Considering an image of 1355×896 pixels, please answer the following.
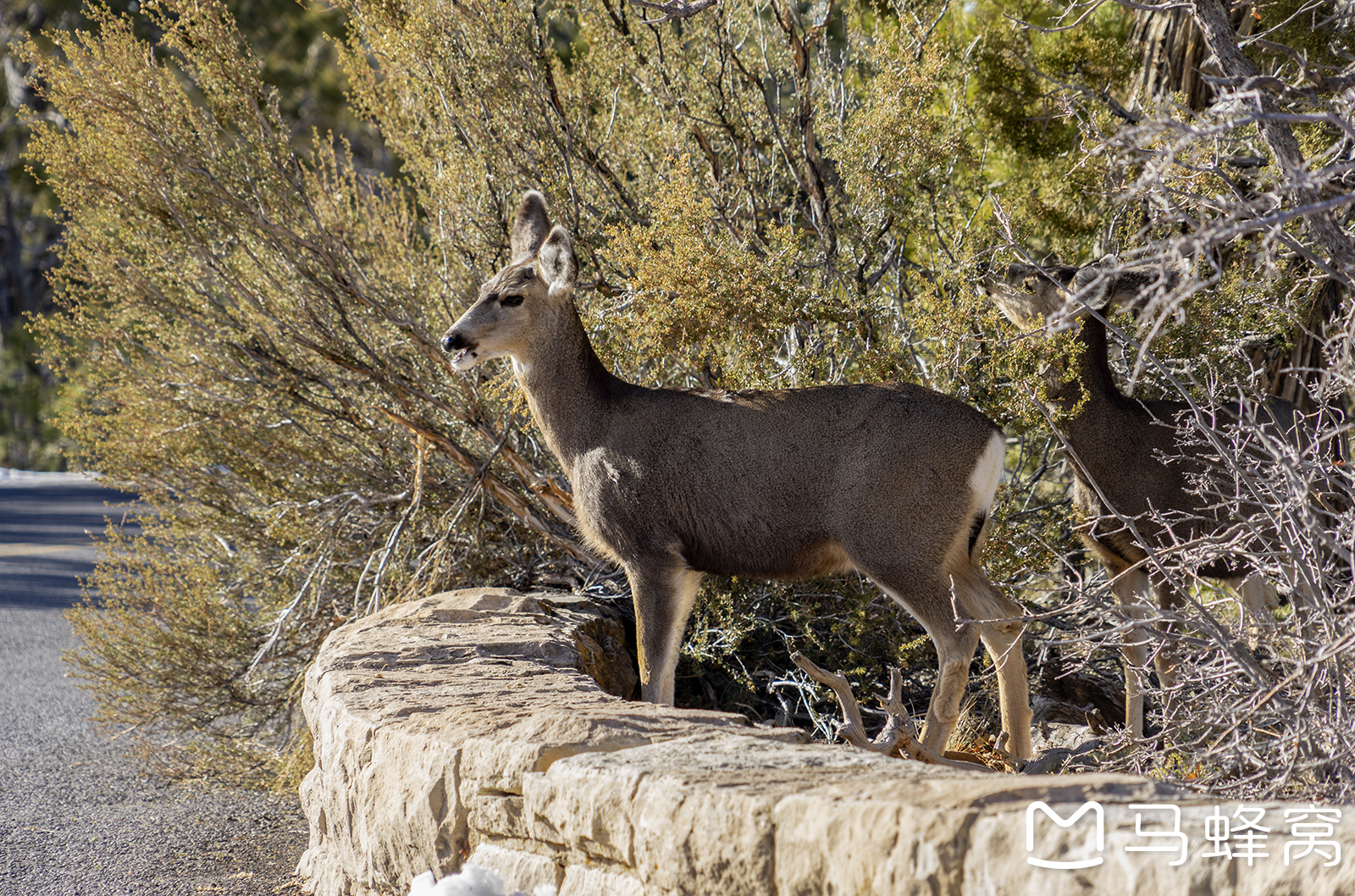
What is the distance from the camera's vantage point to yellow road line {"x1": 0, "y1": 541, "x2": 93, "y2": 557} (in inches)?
501

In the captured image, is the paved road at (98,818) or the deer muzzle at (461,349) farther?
the paved road at (98,818)

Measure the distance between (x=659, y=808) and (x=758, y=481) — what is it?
229 centimetres

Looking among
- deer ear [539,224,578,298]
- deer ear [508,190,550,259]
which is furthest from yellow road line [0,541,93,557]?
deer ear [539,224,578,298]

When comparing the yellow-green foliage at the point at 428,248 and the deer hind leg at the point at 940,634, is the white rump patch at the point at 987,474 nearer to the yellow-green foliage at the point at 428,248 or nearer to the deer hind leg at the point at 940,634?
the deer hind leg at the point at 940,634

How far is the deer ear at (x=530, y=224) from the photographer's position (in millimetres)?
5590

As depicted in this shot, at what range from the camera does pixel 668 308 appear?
5.46 metres

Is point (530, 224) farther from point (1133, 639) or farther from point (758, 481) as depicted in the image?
point (1133, 639)

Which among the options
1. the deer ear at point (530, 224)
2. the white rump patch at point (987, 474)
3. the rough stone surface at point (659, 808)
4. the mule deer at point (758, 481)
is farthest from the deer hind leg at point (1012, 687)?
the deer ear at point (530, 224)

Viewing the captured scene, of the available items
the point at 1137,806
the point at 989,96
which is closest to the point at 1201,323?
the point at 989,96

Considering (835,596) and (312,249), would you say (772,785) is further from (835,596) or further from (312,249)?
(312,249)

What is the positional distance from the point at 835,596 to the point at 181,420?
15.2ft

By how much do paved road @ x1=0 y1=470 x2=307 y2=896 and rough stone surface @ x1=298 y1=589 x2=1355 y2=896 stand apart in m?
0.80

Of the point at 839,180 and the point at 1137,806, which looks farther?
the point at 839,180

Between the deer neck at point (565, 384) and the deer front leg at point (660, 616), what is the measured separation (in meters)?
Answer: 0.68
